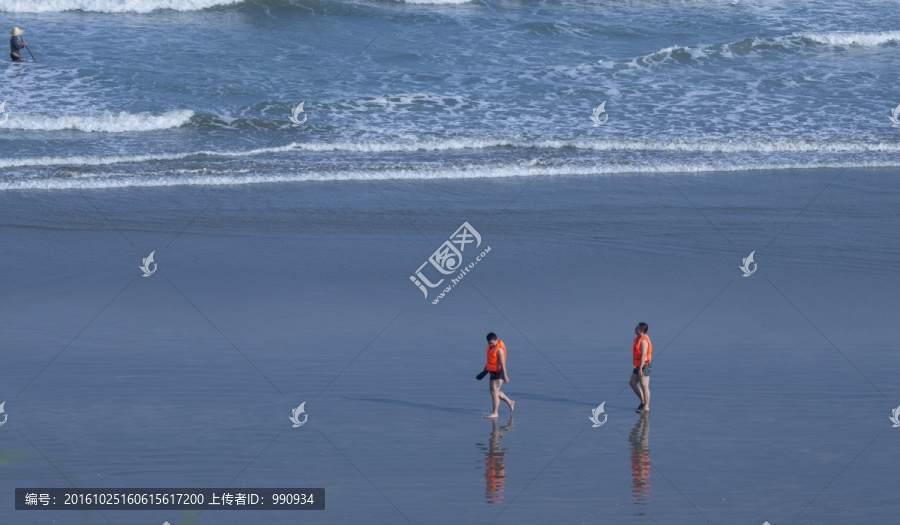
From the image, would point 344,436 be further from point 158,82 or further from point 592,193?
point 158,82

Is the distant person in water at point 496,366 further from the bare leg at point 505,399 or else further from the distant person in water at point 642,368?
the distant person in water at point 642,368

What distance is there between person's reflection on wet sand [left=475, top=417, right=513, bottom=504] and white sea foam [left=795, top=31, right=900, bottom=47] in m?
19.2

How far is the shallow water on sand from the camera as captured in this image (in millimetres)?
8422

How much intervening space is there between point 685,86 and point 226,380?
15318mm

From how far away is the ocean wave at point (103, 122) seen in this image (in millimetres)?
19016

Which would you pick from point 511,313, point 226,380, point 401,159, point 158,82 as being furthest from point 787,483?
point 158,82

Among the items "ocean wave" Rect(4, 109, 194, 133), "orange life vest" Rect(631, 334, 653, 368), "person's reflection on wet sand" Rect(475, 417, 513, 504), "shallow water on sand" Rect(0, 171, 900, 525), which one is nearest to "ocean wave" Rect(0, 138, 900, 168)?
"ocean wave" Rect(4, 109, 194, 133)

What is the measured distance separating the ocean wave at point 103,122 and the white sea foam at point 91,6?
713 cm

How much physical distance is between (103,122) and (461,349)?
11894 millimetres

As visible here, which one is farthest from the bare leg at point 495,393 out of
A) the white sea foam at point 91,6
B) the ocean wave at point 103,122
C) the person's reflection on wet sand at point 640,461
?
the white sea foam at point 91,6

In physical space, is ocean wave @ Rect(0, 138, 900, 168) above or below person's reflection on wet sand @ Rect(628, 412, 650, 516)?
above

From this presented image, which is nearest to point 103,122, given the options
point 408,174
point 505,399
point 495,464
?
point 408,174

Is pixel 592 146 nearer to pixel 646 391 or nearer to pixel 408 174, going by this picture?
pixel 408 174

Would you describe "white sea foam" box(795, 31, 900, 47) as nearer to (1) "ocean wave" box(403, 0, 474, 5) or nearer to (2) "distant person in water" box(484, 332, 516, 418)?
(1) "ocean wave" box(403, 0, 474, 5)
